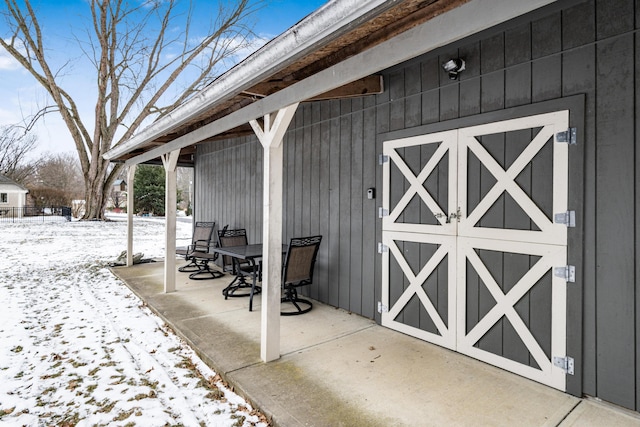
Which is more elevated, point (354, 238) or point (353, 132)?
point (353, 132)

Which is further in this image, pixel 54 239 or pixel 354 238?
pixel 54 239

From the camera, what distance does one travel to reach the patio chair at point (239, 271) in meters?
4.04

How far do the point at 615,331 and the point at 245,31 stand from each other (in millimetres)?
16646

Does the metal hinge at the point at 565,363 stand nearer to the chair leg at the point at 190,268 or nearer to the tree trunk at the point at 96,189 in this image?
the chair leg at the point at 190,268

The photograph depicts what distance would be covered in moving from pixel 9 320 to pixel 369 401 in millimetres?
3828

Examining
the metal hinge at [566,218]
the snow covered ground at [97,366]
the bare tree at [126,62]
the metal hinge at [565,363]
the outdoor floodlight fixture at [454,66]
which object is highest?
the bare tree at [126,62]

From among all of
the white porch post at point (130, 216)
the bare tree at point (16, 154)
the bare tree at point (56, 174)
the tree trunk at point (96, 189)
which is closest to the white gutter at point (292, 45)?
the white porch post at point (130, 216)

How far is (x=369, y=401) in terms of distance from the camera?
→ 2.12 metres

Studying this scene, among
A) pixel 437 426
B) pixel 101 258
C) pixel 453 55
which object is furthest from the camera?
pixel 101 258

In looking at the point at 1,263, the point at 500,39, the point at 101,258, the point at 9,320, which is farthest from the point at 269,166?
the point at 1,263

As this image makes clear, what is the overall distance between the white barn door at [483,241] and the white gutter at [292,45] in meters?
1.52

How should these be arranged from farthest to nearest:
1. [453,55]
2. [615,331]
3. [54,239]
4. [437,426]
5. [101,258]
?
[54,239]
[101,258]
[453,55]
[615,331]
[437,426]

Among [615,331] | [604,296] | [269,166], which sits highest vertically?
[269,166]

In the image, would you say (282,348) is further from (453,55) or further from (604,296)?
(453,55)
